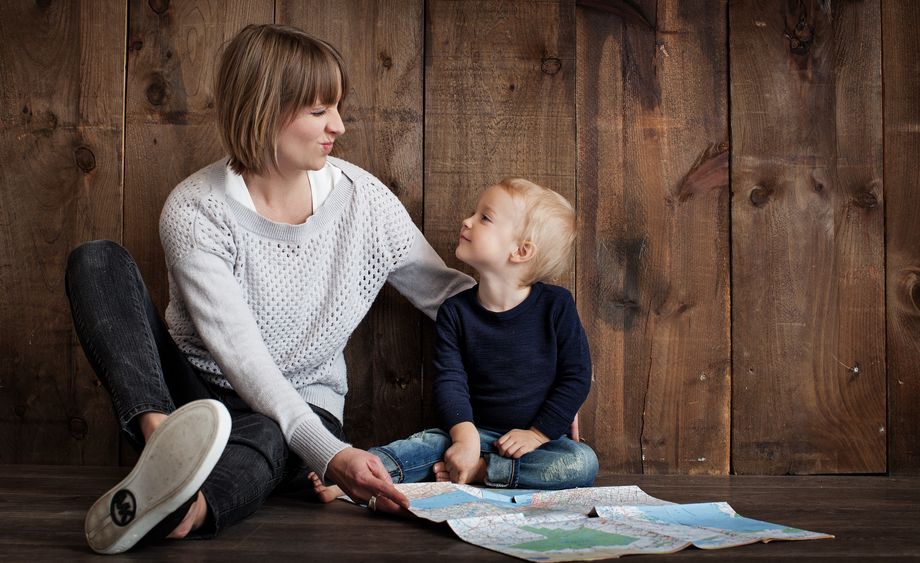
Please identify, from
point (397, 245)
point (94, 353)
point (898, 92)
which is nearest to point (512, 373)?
point (397, 245)

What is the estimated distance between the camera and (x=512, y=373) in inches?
57.6

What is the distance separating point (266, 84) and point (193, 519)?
686 mm

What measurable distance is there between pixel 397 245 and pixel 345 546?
Answer: 2.05 ft

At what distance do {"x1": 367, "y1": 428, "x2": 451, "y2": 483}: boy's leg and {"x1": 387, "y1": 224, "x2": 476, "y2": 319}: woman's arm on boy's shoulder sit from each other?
0.24m

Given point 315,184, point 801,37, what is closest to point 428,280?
point 315,184

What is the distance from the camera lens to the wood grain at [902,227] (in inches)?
62.4

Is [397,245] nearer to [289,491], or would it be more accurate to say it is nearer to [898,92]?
[289,491]

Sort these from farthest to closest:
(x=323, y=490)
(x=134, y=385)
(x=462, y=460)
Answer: (x=462, y=460) < (x=323, y=490) < (x=134, y=385)

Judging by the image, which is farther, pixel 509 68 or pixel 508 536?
pixel 509 68

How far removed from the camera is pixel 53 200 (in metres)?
1.61

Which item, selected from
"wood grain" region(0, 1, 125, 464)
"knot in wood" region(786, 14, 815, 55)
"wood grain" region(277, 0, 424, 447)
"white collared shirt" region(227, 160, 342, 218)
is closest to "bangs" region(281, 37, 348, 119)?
"white collared shirt" region(227, 160, 342, 218)

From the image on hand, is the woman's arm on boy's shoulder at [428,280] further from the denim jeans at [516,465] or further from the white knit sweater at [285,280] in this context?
the denim jeans at [516,465]

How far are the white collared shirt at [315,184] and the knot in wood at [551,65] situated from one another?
1.50ft

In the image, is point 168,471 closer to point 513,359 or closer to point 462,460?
point 462,460
